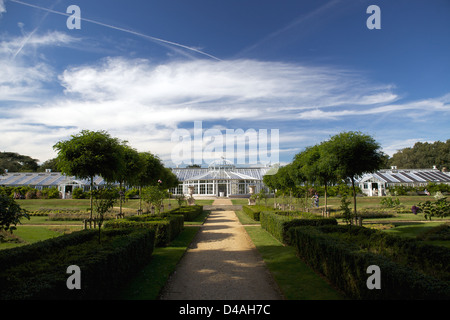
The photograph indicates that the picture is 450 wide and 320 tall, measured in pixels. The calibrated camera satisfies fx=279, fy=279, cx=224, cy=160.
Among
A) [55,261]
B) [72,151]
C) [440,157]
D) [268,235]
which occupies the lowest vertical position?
[268,235]

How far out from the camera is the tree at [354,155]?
11039mm

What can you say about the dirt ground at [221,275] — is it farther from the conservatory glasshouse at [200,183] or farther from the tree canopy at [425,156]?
the tree canopy at [425,156]

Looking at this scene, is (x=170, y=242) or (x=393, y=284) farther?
(x=170, y=242)

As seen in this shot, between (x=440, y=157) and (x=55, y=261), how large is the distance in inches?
3346

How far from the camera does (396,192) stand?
3828 centimetres

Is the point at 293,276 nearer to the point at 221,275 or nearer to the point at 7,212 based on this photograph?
the point at 221,275

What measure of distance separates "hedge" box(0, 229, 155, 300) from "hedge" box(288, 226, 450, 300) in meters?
4.39

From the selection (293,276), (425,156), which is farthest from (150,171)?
(425,156)

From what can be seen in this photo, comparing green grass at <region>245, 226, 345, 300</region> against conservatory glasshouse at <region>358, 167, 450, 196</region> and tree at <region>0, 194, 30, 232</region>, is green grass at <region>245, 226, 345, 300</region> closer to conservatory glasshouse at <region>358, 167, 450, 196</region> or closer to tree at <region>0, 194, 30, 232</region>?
tree at <region>0, 194, 30, 232</region>

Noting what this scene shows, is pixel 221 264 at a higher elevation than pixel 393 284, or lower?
lower

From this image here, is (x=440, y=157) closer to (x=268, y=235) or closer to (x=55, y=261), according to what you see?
(x=268, y=235)

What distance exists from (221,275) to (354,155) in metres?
7.37

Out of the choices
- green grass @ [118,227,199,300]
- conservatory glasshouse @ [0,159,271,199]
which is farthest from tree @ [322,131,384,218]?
conservatory glasshouse @ [0,159,271,199]
